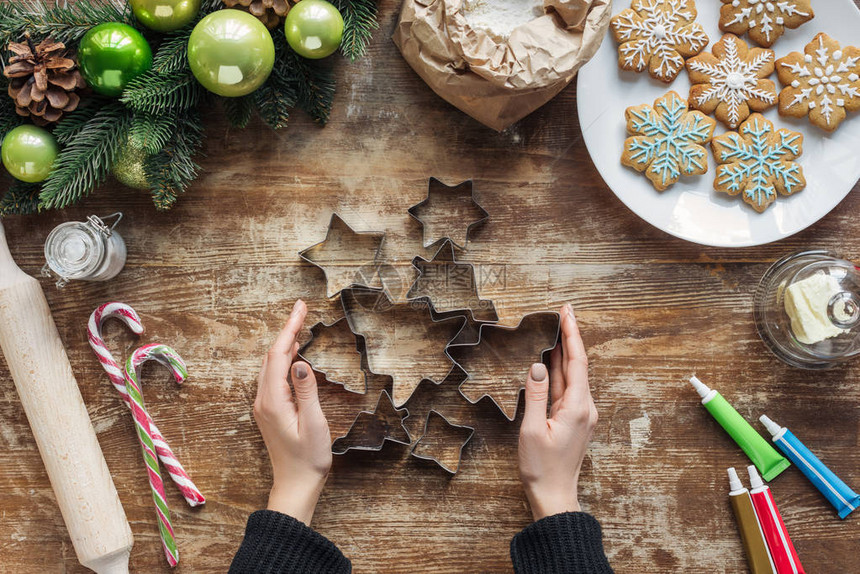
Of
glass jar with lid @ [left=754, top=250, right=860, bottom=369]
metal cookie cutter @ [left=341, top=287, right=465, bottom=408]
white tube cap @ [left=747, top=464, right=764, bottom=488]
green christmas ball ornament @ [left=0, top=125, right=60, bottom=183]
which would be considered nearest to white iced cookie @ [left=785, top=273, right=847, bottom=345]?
glass jar with lid @ [left=754, top=250, right=860, bottom=369]

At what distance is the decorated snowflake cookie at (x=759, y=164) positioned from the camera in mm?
1071

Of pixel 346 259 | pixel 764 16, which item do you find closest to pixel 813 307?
pixel 764 16

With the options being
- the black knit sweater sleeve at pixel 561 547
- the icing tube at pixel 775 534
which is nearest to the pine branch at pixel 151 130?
the black knit sweater sleeve at pixel 561 547

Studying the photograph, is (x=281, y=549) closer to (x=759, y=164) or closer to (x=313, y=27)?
(x=313, y=27)

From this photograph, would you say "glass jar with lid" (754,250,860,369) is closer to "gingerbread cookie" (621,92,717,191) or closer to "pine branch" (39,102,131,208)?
"gingerbread cookie" (621,92,717,191)

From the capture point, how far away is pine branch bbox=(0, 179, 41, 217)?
3.42 feet

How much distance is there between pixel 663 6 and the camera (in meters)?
1.07

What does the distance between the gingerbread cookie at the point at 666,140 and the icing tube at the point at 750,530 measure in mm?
603

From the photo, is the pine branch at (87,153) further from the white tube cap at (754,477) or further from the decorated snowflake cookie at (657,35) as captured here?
the white tube cap at (754,477)

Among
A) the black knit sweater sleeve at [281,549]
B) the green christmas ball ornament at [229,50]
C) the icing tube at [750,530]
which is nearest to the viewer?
the green christmas ball ornament at [229,50]

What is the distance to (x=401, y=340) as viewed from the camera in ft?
3.74

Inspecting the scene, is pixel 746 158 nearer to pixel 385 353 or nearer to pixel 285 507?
pixel 385 353

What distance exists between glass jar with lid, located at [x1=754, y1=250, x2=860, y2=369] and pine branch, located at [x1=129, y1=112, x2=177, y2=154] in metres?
1.18

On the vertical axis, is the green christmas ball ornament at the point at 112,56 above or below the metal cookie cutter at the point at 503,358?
above
